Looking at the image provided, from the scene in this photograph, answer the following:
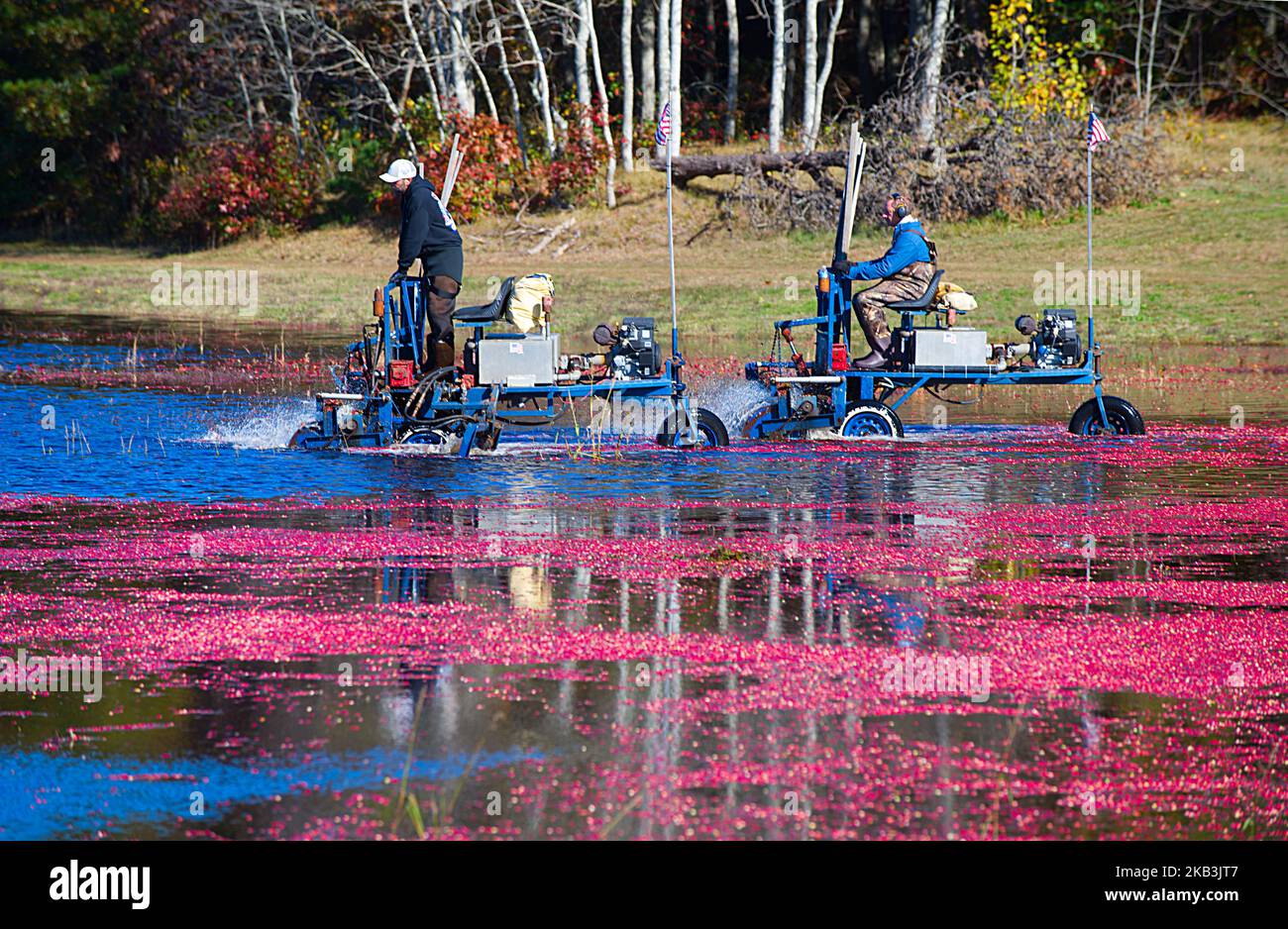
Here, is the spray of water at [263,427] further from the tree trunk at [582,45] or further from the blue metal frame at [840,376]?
the tree trunk at [582,45]

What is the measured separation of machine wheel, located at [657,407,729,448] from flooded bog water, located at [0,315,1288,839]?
2.39ft

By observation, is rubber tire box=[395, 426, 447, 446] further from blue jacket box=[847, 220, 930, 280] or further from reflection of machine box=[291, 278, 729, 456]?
blue jacket box=[847, 220, 930, 280]

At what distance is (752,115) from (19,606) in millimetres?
39710

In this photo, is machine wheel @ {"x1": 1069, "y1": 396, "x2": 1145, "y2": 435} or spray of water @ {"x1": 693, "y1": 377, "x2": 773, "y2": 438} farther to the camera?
spray of water @ {"x1": 693, "y1": 377, "x2": 773, "y2": 438}

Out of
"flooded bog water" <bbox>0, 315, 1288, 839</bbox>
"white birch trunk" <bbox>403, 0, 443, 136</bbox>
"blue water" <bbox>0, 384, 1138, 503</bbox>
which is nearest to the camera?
"flooded bog water" <bbox>0, 315, 1288, 839</bbox>

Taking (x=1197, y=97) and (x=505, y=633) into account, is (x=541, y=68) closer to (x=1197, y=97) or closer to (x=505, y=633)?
(x=1197, y=97)

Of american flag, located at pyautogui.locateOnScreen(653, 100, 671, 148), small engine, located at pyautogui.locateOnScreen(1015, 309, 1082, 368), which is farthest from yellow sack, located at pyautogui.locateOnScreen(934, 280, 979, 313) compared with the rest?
american flag, located at pyautogui.locateOnScreen(653, 100, 671, 148)

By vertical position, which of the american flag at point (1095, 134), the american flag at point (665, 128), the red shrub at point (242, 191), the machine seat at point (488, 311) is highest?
the red shrub at point (242, 191)

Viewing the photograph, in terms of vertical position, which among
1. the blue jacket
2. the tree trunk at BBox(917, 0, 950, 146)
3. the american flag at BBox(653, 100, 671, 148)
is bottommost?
the blue jacket

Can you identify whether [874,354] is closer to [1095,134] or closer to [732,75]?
[1095,134]

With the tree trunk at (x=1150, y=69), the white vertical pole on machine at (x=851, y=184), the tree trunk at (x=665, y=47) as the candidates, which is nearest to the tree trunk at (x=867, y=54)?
the tree trunk at (x=665, y=47)

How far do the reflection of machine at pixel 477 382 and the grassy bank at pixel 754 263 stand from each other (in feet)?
30.7

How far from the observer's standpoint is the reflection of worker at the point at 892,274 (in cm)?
1712

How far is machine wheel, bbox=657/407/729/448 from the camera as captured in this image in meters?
16.8
